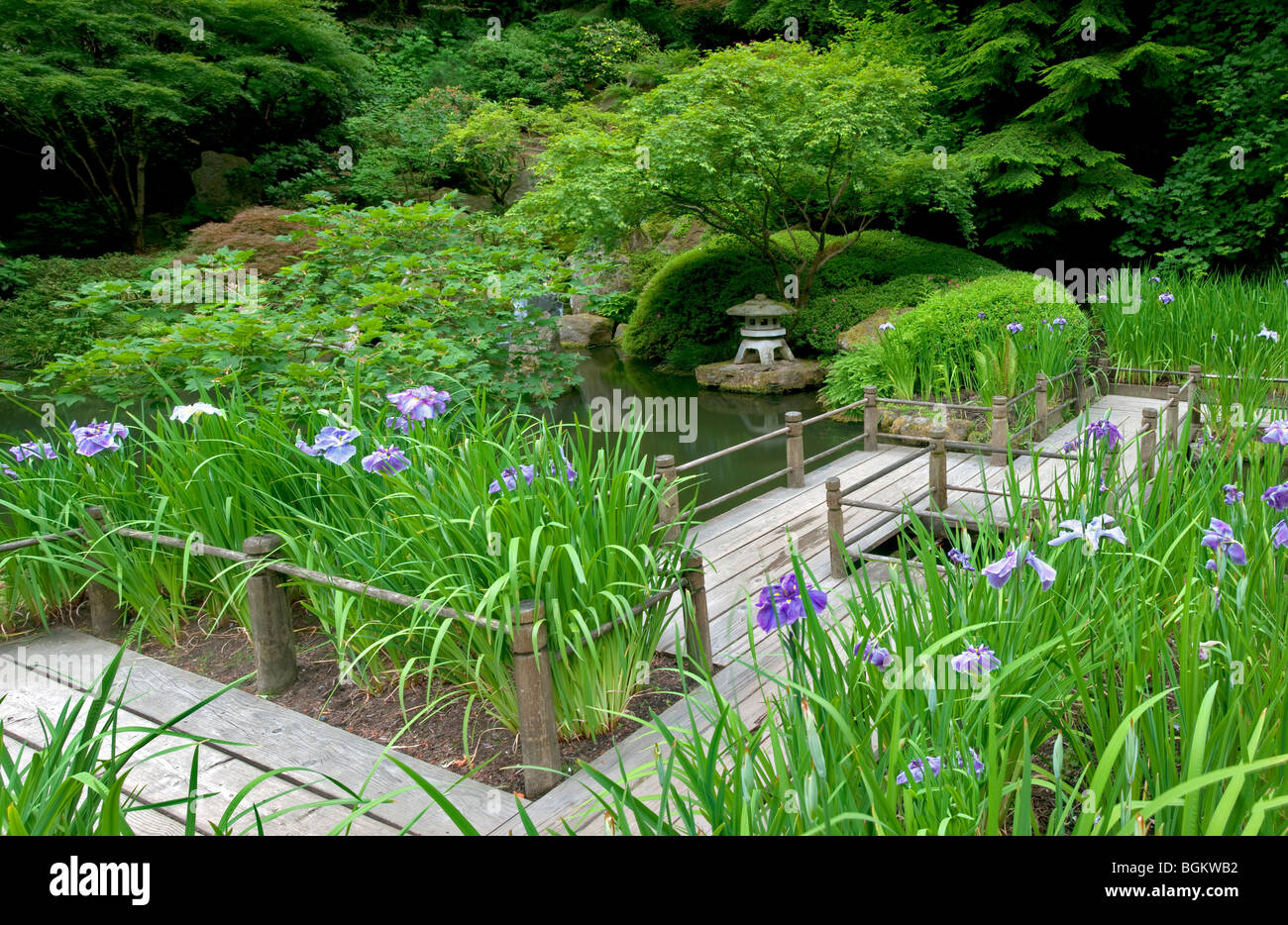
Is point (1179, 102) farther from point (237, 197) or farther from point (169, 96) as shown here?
point (237, 197)

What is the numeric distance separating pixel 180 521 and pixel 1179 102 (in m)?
13.6

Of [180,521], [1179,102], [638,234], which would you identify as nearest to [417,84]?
[638,234]

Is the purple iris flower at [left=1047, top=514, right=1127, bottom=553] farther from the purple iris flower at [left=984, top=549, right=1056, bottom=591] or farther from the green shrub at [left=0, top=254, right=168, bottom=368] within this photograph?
the green shrub at [left=0, top=254, right=168, bottom=368]

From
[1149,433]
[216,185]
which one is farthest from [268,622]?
[216,185]

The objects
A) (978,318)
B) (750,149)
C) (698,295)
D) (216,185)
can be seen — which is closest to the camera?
(978,318)

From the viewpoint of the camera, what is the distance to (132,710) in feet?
9.02

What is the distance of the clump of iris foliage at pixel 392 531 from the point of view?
8.22 ft

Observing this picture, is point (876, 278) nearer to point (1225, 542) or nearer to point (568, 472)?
point (568, 472)

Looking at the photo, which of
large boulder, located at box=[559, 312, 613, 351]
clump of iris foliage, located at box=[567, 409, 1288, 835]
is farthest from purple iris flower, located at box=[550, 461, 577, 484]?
large boulder, located at box=[559, 312, 613, 351]

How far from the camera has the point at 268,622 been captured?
285cm

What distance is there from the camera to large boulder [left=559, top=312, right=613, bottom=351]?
48.7ft

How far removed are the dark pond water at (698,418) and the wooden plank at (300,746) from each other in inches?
200

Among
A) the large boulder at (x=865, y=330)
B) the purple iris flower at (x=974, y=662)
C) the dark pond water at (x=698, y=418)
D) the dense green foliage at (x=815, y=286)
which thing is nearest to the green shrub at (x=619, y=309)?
the dense green foliage at (x=815, y=286)

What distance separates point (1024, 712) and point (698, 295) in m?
11.6
